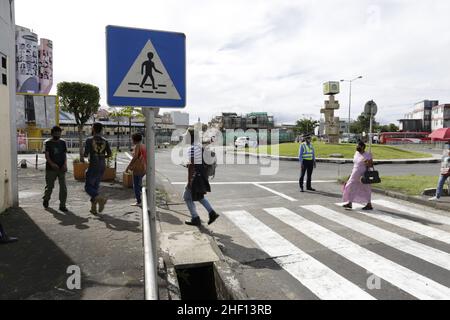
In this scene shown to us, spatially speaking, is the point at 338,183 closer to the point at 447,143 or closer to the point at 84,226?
the point at 447,143

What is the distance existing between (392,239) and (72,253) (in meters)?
4.86

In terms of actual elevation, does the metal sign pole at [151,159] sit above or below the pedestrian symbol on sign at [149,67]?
below

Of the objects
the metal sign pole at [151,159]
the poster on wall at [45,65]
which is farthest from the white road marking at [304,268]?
the poster on wall at [45,65]

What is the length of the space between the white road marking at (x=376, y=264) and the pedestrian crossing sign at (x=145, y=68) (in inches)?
125

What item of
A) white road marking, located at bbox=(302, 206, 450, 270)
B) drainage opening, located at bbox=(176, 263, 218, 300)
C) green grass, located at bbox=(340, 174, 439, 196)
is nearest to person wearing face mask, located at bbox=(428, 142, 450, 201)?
green grass, located at bbox=(340, 174, 439, 196)

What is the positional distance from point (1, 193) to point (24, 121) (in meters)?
26.4

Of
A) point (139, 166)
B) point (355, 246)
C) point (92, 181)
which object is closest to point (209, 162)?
point (139, 166)

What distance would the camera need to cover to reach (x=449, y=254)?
15.1 feet

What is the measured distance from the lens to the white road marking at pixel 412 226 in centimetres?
542

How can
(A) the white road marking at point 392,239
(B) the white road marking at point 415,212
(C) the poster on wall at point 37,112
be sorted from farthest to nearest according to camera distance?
(C) the poster on wall at point 37,112, (B) the white road marking at point 415,212, (A) the white road marking at point 392,239

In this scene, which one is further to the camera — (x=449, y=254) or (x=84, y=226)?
(x=84, y=226)

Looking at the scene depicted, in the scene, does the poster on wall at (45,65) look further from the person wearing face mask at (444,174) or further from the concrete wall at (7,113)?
the person wearing face mask at (444,174)
